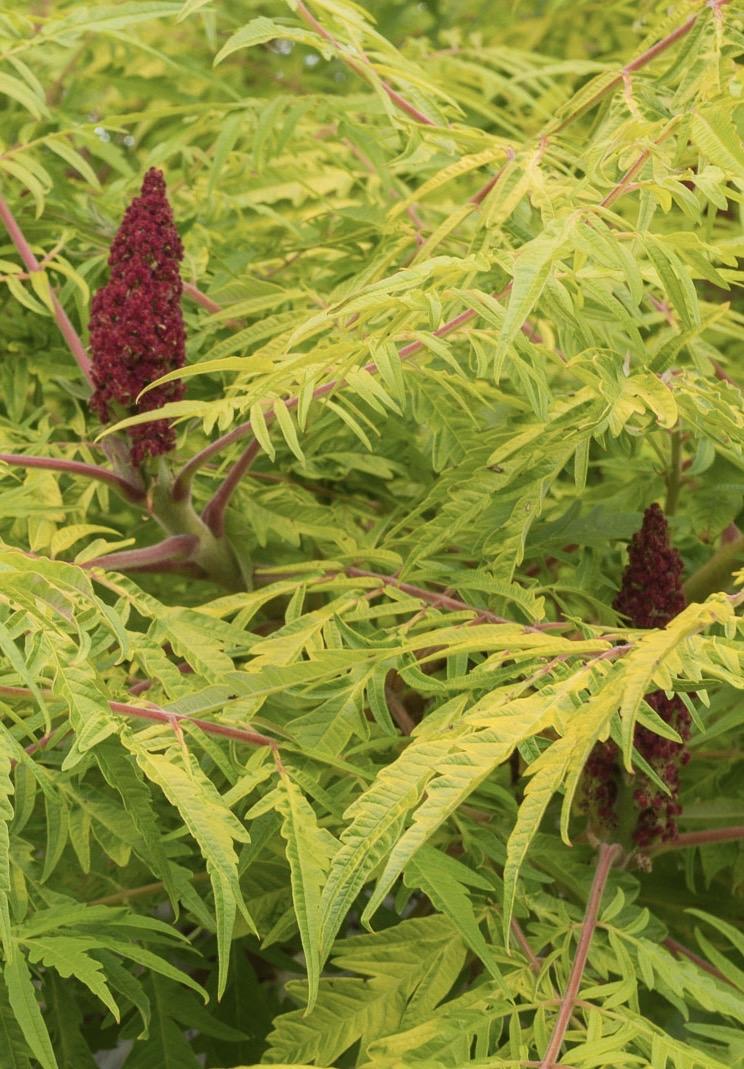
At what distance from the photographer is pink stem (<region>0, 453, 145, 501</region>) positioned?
3.57ft

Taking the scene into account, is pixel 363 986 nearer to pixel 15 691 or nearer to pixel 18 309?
pixel 15 691

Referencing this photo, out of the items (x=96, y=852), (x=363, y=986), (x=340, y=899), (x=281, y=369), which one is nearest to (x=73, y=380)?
(x=96, y=852)

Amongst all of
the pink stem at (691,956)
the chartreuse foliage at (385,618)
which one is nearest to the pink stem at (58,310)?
the chartreuse foliage at (385,618)

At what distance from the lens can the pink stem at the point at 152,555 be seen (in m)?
1.13

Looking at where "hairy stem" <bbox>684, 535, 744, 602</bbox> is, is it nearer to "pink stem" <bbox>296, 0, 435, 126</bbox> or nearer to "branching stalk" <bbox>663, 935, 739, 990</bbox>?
"branching stalk" <bbox>663, 935, 739, 990</bbox>

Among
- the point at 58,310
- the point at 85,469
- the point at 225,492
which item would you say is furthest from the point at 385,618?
the point at 58,310

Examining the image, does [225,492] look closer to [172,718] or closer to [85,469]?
[85,469]

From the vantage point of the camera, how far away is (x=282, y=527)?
1.27 metres

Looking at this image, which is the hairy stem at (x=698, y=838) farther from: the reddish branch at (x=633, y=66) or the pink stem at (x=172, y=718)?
the reddish branch at (x=633, y=66)

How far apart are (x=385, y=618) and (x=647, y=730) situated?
1.00 ft

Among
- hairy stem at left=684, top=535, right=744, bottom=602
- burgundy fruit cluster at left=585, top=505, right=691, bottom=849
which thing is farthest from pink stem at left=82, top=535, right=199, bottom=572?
hairy stem at left=684, top=535, right=744, bottom=602

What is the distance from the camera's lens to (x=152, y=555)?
1.17 m

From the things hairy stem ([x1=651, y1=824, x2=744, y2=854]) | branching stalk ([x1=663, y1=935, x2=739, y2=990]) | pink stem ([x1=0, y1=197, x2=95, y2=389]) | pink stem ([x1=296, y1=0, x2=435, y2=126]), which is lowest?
branching stalk ([x1=663, y1=935, x2=739, y2=990])

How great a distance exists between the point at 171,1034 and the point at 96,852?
190 millimetres
